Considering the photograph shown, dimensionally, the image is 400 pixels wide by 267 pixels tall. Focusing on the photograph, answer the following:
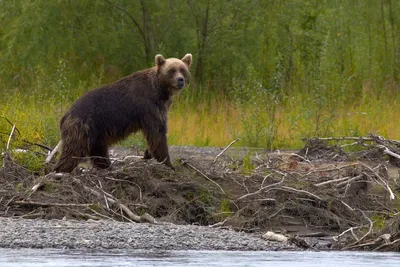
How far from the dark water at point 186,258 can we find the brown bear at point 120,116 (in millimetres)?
Result: 2519

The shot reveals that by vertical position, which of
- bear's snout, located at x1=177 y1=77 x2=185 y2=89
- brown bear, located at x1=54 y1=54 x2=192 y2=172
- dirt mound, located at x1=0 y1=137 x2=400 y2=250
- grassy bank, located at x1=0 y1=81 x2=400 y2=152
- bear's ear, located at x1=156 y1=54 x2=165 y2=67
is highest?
bear's ear, located at x1=156 y1=54 x2=165 y2=67

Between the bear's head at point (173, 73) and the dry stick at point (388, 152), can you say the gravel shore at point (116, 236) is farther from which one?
the dry stick at point (388, 152)

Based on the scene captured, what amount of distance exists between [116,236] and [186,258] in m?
0.85

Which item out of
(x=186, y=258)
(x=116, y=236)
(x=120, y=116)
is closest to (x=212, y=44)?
(x=120, y=116)

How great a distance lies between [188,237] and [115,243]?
2.18 feet

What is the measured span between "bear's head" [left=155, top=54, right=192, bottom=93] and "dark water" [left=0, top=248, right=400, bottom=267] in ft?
10.8

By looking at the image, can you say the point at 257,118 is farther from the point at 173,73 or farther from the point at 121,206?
the point at 121,206

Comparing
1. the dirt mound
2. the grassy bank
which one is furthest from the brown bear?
the grassy bank

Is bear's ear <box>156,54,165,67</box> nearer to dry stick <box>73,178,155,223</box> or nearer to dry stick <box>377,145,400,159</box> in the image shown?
dry stick <box>73,178,155,223</box>

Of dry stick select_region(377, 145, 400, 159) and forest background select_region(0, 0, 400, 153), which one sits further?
forest background select_region(0, 0, 400, 153)

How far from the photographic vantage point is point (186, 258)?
809cm

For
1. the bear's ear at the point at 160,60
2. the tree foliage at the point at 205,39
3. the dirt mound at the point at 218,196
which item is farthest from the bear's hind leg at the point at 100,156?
the tree foliage at the point at 205,39

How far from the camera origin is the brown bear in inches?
419

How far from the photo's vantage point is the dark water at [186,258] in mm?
7734
